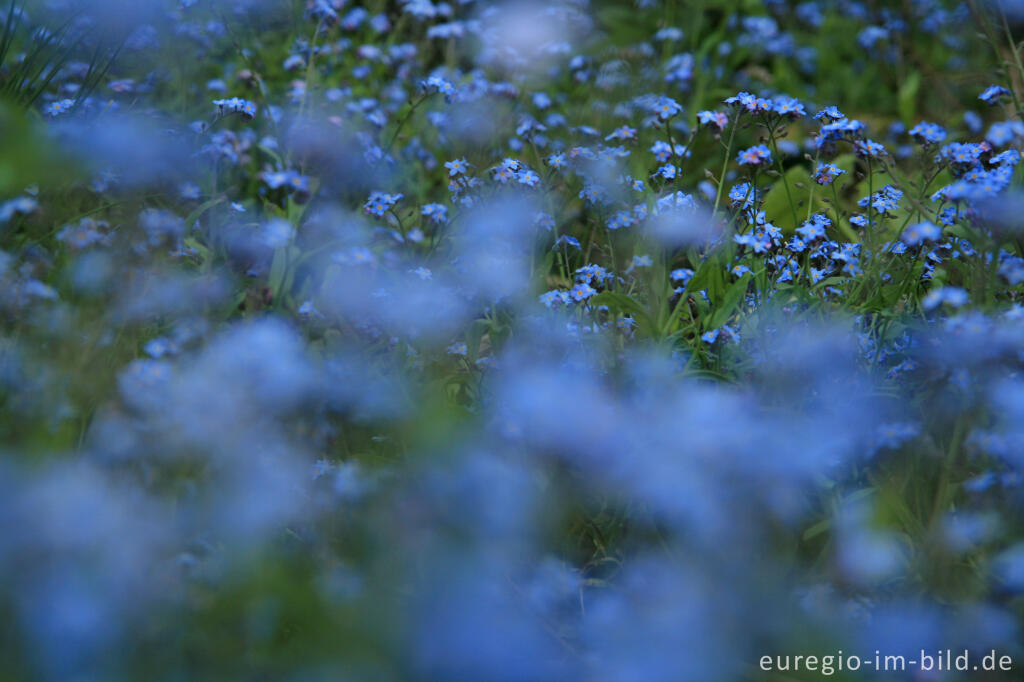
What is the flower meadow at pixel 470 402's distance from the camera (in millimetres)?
1248

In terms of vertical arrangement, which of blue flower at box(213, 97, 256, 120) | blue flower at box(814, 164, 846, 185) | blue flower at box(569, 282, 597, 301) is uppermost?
blue flower at box(213, 97, 256, 120)

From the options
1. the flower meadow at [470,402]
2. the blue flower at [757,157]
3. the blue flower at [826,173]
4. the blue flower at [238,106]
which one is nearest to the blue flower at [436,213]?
the flower meadow at [470,402]

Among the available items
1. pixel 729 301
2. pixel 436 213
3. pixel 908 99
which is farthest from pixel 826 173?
pixel 908 99

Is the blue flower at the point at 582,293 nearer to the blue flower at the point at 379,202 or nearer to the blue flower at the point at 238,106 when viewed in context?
the blue flower at the point at 379,202

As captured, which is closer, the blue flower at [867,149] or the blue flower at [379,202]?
the blue flower at [867,149]

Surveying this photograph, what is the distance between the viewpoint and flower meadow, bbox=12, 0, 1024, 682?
4.09 ft

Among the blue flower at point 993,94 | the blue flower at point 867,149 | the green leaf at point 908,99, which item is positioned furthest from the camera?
the green leaf at point 908,99

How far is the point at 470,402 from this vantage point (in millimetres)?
2477

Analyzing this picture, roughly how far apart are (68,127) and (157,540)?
2177mm

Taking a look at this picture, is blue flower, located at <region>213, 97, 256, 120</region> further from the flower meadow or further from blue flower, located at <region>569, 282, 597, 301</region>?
blue flower, located at <region>569, 282, 597, 301</region>

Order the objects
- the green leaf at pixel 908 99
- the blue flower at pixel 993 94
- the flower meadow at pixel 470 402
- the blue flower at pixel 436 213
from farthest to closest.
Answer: the green leaf at pixel 908 99 < the blue flower at pixel 436 213 < the blue flower at pixel 993 94 < the flower meadow at pixel 470 402

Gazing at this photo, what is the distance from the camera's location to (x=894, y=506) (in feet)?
6.08

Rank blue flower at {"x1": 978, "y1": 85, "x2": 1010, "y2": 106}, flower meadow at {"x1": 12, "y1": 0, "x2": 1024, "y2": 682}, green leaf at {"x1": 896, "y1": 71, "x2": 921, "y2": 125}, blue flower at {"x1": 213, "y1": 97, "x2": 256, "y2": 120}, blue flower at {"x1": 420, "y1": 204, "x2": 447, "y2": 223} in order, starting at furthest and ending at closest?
green leaf at {"x1": 896, "y1": 71, "x2": 921, "y2": 125} < blue flower at {"x1": 420, "y1": 204, "x2": 447, "y2": 223} < blue flower at {"x1": 213, "y1": 97, "x2": 256, "y2": 120} < blue flower at {"x1": 978, "y1": 85, "x2": 1010, "y2": 106} < flower meadow at {"x1": 12, "y1": 0, "x2": 1024, "y2": 682}

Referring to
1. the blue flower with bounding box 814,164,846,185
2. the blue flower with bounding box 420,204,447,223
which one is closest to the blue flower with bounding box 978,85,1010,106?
the blue flower with bounding box 814,164,846,185
